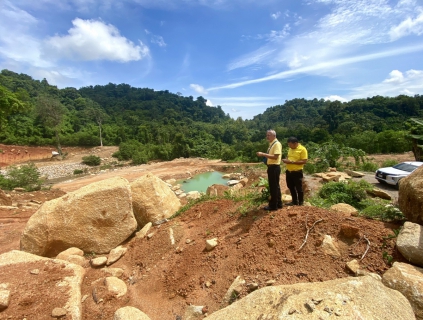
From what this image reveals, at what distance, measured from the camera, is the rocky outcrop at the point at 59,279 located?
142 inches

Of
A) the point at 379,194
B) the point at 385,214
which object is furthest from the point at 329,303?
the point at 379,194

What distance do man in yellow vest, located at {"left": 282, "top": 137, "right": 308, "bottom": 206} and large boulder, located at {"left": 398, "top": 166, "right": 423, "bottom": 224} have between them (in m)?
1.63

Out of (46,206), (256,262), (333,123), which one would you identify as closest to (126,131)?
(333,123)

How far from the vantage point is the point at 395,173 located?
357 inches

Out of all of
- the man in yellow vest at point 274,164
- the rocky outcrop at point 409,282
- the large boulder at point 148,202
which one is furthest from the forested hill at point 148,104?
the rocky outcrop at point 409,282

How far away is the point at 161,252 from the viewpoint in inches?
197

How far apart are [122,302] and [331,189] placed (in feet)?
22.5

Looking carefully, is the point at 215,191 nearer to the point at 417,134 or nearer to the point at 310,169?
the point at 310,169

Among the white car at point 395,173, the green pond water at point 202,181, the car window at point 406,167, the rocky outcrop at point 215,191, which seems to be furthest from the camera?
the green pond water at point 202,181

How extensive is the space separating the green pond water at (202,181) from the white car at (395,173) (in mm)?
10077

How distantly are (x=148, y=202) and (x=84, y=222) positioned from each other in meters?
1.55

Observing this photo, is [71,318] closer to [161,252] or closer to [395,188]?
[161,252]

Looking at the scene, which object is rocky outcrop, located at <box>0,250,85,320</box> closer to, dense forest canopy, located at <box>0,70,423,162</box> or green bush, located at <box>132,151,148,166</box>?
dense forest canopy, located at <box>0,70,423,162</box>

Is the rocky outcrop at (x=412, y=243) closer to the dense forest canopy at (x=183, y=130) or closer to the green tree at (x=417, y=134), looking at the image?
the green tree at (x=417, y=134)
